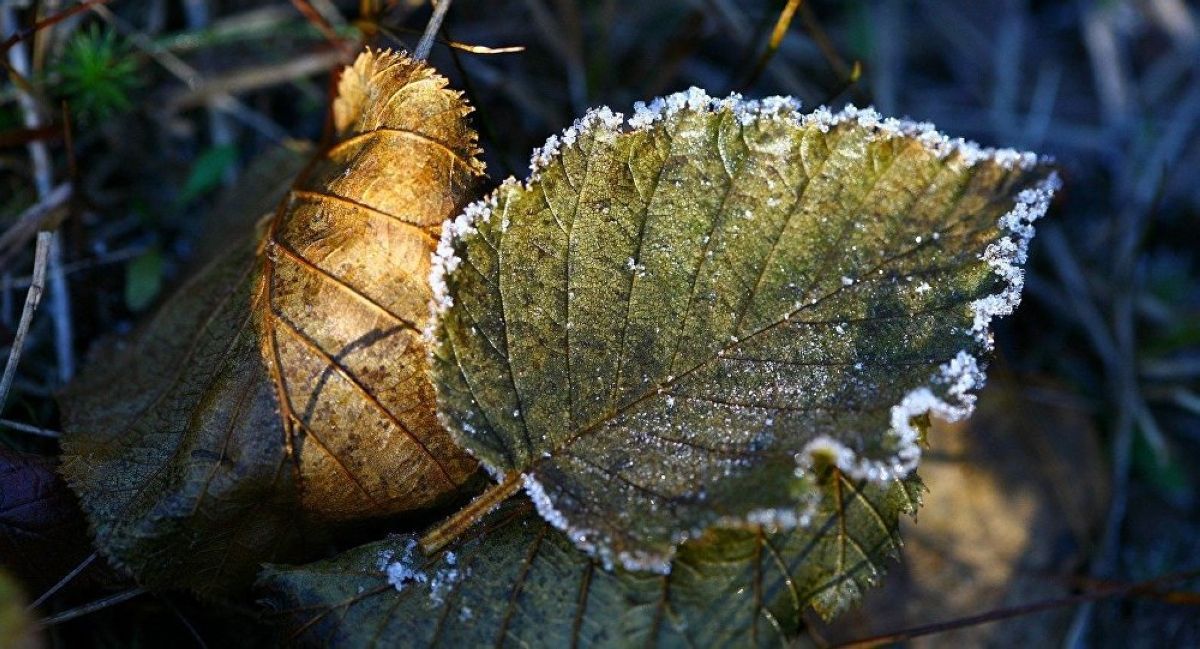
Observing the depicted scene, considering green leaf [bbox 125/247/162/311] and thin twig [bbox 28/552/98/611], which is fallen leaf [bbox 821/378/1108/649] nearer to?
thin twig [bbox 28/552/98/611]

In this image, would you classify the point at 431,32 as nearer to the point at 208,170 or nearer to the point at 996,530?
the point at 208,170

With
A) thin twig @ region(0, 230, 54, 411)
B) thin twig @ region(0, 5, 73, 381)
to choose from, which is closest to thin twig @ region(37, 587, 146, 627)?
thin twig @ region(0, 230, 54, 411)

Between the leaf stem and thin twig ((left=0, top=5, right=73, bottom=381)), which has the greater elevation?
thin twig ((left=0, top=5, right=73, bottom=381))

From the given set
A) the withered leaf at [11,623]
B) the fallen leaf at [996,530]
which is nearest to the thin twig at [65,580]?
the withered leaf at [11,623]

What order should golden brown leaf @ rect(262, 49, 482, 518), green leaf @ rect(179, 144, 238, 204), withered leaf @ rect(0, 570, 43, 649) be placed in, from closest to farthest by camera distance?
withered leaf @ rect(0, 570, 43, 649)
golden brown leaf @ rect(262, 49, 482, 518)
green leaf @ rect(179, 144, 238, 204)

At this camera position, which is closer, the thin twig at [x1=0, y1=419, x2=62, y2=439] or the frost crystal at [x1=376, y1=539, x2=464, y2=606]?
the frost crystal at [x1=376, y1=539, x2=464, y2=606]

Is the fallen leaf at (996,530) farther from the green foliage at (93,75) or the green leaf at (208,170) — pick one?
the green foliage at (93,75)

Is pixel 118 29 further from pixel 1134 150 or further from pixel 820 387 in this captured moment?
pixel 1134 150

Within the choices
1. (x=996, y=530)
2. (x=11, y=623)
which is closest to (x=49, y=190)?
(x=11, y=623)
